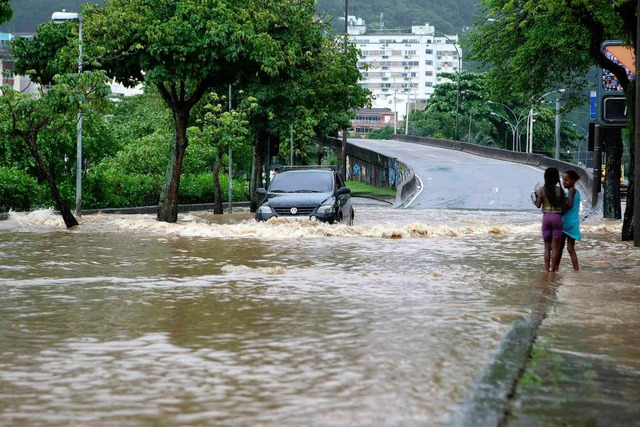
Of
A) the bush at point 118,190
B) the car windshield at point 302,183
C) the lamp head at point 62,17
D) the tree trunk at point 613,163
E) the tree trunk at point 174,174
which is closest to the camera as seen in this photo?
the car windshield at point 302,183

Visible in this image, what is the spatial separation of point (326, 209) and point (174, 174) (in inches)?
349

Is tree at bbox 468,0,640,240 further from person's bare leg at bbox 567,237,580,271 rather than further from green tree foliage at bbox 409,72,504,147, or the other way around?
green tree foliage at bbox 409,72,504,147

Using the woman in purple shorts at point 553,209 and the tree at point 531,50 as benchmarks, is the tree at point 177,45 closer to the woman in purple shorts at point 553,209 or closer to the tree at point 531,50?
the tree at point 531,50

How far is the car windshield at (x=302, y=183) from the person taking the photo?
85.1ft

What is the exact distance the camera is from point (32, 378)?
759 centimetres

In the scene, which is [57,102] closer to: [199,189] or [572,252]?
[572,252]

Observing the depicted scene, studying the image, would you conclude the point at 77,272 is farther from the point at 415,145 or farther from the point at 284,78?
the point at 415,145

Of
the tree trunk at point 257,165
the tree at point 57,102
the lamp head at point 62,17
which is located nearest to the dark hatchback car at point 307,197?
the tree at point 57,102

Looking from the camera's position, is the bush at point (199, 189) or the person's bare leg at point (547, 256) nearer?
the person's bare leg at point (547, 256)

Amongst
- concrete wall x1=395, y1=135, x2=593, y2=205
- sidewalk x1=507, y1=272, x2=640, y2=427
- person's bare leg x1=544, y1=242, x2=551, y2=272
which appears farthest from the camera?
concrete wall x1=395, y1=135, x2=593, y2=205

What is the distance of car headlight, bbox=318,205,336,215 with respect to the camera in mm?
24625

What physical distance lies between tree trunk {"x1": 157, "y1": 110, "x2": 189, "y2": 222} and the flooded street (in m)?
10.8

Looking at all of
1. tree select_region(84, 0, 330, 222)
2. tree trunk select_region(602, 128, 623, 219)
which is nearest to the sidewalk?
tree select_region(84, 0, 330, 222)

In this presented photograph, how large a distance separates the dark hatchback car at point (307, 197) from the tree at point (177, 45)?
4.71 metres
